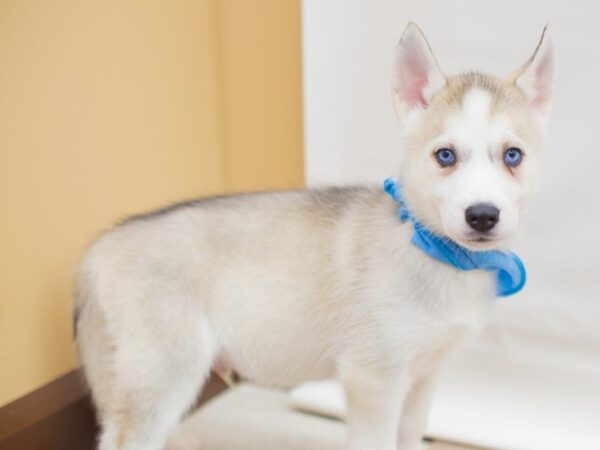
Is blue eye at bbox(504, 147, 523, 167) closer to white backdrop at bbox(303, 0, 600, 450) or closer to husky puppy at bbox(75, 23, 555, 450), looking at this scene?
husky puppy at bbox(75, 23, 555, 450)

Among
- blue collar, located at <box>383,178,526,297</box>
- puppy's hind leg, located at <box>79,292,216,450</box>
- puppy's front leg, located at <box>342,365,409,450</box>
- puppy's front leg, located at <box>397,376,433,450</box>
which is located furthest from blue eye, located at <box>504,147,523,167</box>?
puppy's hind leg, located at <box>79,292,216,450</box>

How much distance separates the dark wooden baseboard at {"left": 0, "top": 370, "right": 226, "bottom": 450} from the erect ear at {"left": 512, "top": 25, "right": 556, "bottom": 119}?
1489 millimetres

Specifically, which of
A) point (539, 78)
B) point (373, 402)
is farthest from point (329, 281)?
point (539, 78)

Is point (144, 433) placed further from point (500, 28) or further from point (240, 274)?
point (500, 28)

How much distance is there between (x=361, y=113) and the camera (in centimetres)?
261

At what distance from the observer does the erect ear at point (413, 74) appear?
170 centimetres

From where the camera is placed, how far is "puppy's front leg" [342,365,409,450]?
5.74 ft

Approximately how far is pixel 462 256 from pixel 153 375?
781 mm

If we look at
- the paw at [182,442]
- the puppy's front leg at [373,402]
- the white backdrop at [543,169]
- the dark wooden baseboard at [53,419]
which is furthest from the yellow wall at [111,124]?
the puppy's front leg at [373,402]

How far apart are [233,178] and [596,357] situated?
143 centimetres

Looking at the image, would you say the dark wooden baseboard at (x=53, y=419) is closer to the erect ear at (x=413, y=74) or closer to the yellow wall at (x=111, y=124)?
the yellow wall at (x=111, y=124)

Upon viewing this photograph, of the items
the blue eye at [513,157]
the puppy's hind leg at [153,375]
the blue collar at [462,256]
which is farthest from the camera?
the puppy's hind leg at [153,375]

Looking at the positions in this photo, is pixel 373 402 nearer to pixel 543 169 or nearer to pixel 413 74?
pixel 413 74

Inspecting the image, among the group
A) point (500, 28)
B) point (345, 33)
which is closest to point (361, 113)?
point (345, 33)
